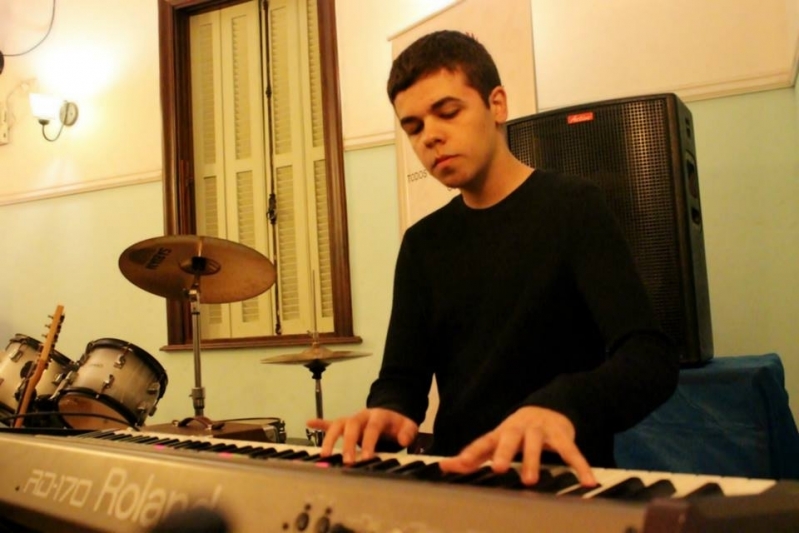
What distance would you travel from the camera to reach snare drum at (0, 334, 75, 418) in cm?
304

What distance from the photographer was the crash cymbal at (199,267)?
8.66ft

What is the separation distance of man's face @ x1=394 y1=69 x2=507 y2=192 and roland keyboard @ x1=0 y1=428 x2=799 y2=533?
19.3 inches

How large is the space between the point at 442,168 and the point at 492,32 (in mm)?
1865

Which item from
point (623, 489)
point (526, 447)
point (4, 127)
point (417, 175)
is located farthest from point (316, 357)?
point (4, 127)

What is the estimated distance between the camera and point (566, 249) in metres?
1.15

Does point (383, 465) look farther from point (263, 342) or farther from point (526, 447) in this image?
point (263, 342)

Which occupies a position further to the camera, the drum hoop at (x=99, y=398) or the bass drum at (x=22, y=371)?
the bass drum at (x=22, y=371)

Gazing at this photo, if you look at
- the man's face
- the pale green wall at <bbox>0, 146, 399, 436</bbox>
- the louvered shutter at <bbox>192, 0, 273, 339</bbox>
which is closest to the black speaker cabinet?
the man's face

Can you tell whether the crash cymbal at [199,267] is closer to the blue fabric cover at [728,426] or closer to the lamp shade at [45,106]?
the blue fabric cover at [728,426]

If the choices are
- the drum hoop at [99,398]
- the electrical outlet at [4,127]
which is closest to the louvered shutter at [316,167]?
the drum hoop at [99,398]

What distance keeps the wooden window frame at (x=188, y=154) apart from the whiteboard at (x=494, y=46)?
571 millimetres

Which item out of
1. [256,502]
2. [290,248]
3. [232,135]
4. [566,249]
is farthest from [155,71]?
[256,502]

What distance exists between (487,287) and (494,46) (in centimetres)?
185

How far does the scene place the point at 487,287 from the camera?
1.22 metres
